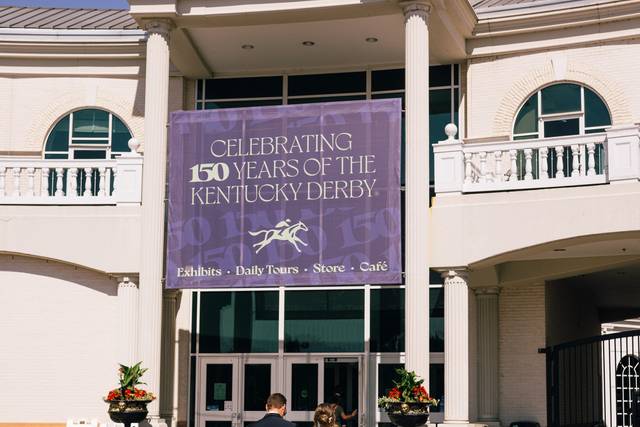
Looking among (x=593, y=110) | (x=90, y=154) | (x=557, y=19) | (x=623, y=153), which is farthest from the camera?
(x=90, y=154)

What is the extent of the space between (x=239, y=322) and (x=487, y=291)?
554 cm

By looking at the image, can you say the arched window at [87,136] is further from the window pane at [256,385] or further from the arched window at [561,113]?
the arched window at [561,113]

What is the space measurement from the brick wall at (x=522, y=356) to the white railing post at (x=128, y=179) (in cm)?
797

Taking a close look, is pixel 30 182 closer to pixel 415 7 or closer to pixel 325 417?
pixel 415 7

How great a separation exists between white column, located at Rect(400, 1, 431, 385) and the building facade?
37 mm

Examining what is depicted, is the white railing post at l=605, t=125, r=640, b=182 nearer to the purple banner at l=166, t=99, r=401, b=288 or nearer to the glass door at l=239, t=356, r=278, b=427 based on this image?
the purple banner at l=166, t=99, r=401, b=288

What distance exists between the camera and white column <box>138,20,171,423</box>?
21.6m

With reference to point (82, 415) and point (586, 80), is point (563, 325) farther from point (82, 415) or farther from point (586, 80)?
point (82, 415)

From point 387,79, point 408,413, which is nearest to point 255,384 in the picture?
point 408,413

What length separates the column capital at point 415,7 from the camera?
21422 mm

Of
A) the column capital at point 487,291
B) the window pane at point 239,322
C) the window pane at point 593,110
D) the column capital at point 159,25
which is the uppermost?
the column capital at point 159,25

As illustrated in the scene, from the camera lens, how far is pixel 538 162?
72.0 feet

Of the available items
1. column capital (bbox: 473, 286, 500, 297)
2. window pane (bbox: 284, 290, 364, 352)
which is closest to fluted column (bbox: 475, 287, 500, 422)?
column capital (bbox: 473, 286, 500, 297)

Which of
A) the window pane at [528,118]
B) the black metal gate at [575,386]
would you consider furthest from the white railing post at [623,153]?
the window pane at [528,118]
